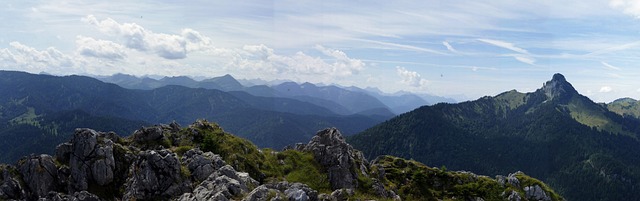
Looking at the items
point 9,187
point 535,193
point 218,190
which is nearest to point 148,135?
point 9,187

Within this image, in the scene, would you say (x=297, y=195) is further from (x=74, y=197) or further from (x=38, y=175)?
(x=38, y=175)

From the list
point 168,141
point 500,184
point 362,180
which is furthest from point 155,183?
point 500,184

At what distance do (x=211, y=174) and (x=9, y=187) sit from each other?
3753 cm

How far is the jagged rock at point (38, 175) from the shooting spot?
67.3m

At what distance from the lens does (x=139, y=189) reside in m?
60.5

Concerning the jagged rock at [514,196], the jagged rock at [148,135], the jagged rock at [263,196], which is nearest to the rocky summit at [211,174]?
the jagged rock at [263,196]

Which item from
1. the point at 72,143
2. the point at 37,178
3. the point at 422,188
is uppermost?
the point at 72,143

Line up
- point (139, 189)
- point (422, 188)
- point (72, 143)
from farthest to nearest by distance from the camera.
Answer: point (422, 188), point (72, 143), point (139, 189)

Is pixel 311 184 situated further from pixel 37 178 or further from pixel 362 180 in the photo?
pixel 37 178

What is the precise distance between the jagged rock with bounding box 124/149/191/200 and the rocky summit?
149mm

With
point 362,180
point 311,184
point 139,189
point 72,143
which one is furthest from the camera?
point 362,180

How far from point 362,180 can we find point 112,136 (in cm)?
5881

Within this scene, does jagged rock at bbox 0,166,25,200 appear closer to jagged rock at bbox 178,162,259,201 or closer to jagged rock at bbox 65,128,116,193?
jagged rock at bbox 65,128,116,193

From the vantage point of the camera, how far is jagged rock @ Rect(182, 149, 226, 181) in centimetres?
6562
